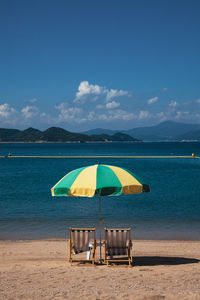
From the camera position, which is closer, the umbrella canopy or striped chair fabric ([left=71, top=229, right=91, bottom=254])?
the umbrella canopy

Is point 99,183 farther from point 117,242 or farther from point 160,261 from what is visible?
point 160,261

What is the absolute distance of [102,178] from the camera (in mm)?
6762

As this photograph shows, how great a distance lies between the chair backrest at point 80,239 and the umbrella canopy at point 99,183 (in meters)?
1.20

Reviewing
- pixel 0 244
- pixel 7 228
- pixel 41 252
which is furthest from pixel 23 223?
pixel 41 252

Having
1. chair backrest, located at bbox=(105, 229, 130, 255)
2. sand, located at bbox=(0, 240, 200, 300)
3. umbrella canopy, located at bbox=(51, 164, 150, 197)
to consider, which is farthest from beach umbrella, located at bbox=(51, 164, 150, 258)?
sand, located at bbox=(0, 240, 200, 300)

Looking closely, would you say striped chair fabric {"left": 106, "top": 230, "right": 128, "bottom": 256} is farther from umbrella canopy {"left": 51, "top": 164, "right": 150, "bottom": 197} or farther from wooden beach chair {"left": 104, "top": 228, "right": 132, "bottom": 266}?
umbrella canopy {"left": 51, "top": 164, "right": 150, "bottom": 197}

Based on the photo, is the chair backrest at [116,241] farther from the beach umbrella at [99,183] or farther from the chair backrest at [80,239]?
the beach umbrella at [99,183]

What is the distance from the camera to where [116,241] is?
7.43 meters

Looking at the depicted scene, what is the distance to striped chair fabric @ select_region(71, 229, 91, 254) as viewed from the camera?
7488 millimetres

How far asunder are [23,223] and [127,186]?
8.93m

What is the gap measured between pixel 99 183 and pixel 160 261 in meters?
3.22

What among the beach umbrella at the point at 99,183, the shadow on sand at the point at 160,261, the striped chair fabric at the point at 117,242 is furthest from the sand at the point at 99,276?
the beach umbrella at the point at 99,183

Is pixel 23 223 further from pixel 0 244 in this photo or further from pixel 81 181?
pixel 81 181

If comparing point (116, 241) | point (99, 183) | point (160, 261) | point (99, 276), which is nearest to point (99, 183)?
point (99, 183)
